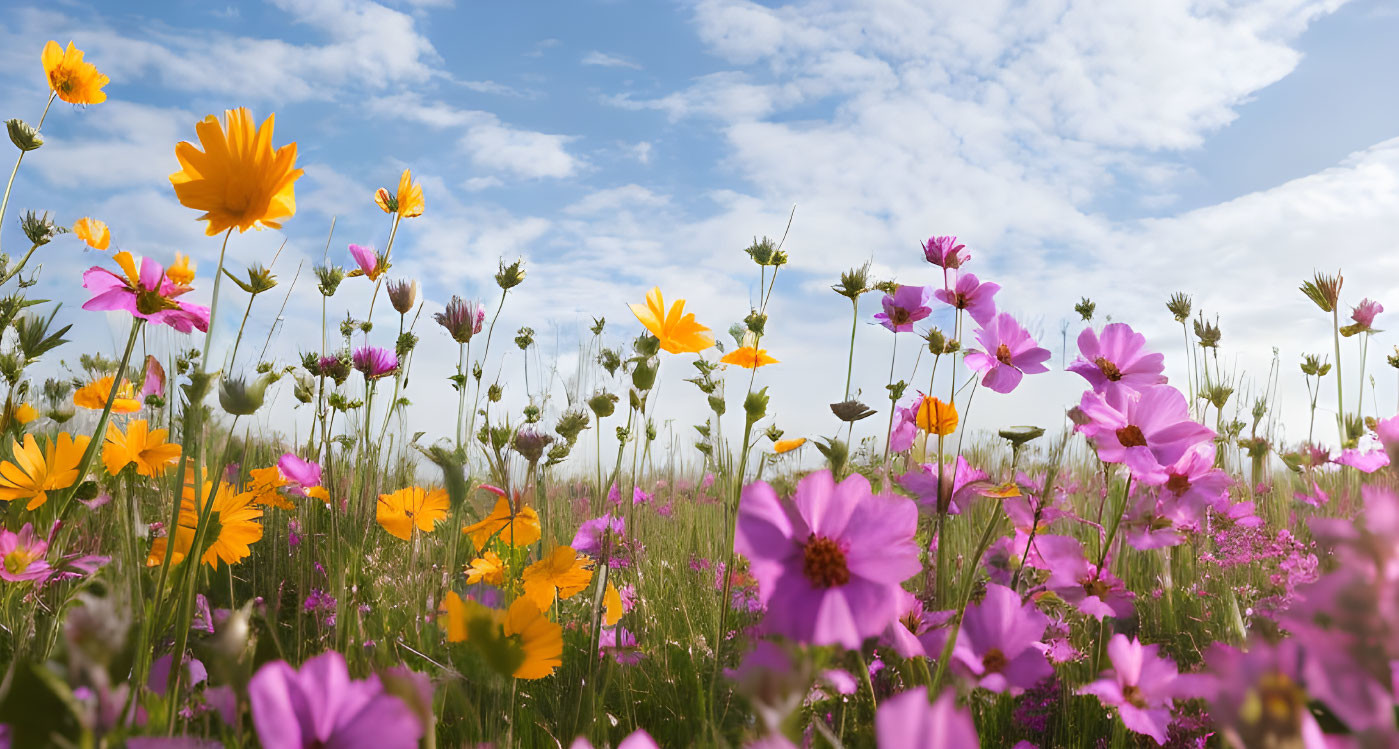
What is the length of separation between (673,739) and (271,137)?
44.5 inches

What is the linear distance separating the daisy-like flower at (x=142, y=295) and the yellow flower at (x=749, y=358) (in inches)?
40.4

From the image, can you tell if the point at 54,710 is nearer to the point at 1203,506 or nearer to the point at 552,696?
the point at 552,696

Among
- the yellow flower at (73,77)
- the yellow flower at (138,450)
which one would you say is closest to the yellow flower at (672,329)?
the yellow flower at (138,450)

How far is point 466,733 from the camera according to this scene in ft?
3.68

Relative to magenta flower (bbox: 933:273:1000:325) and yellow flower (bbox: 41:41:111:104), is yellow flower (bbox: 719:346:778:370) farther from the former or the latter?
yellow flower (bbox: 41:41:111:104)

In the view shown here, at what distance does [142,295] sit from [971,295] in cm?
150

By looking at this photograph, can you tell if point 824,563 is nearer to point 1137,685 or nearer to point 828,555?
point 828,555

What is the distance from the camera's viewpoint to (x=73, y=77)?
2736 millimetres

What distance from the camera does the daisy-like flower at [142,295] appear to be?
1.26 meters

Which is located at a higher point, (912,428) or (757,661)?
(912,428)

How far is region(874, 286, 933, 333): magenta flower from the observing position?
181cm

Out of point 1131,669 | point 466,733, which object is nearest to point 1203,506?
point 1131,669

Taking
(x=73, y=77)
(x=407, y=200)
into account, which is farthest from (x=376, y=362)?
(x=73, y=77)

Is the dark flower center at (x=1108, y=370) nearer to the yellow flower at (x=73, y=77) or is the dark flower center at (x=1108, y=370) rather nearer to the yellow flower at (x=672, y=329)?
the yellow flower at (x=672, y=329)
